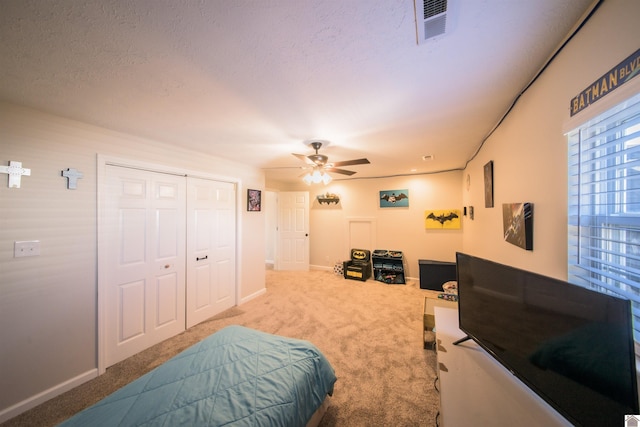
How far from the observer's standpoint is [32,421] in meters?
1.56

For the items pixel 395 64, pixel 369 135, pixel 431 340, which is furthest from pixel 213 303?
pixel 395 64

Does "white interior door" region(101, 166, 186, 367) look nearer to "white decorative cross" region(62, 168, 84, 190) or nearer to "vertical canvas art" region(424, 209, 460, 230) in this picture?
"white decorative cross" region(62, 168, 84, 190)

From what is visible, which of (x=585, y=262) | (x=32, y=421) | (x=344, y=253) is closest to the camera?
(x=585, y=262)

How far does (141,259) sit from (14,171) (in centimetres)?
119

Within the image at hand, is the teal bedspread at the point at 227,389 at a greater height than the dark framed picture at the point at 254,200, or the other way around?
the dark framed picture at the point at 254,200

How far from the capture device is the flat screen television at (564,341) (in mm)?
620

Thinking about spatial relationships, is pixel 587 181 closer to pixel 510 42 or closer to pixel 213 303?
pixel 510 42

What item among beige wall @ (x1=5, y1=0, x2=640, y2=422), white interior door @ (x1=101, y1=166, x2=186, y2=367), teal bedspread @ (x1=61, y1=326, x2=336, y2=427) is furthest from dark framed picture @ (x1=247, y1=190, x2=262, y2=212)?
teal bedspread @ (x1=61, y1=326, x2=336, y2=427)

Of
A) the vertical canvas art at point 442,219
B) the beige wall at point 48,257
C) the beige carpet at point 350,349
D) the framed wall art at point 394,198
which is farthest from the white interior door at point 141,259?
the vertical canvas art at point 442,219

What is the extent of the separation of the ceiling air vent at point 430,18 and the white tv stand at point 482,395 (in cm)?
168

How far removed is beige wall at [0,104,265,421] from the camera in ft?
5.27

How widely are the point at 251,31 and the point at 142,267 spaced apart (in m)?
2.68

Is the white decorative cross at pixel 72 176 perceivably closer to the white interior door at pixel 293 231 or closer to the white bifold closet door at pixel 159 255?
the white bifold closet door at pixel 159 255

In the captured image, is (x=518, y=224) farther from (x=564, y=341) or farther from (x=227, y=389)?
(x=227, y=389)
